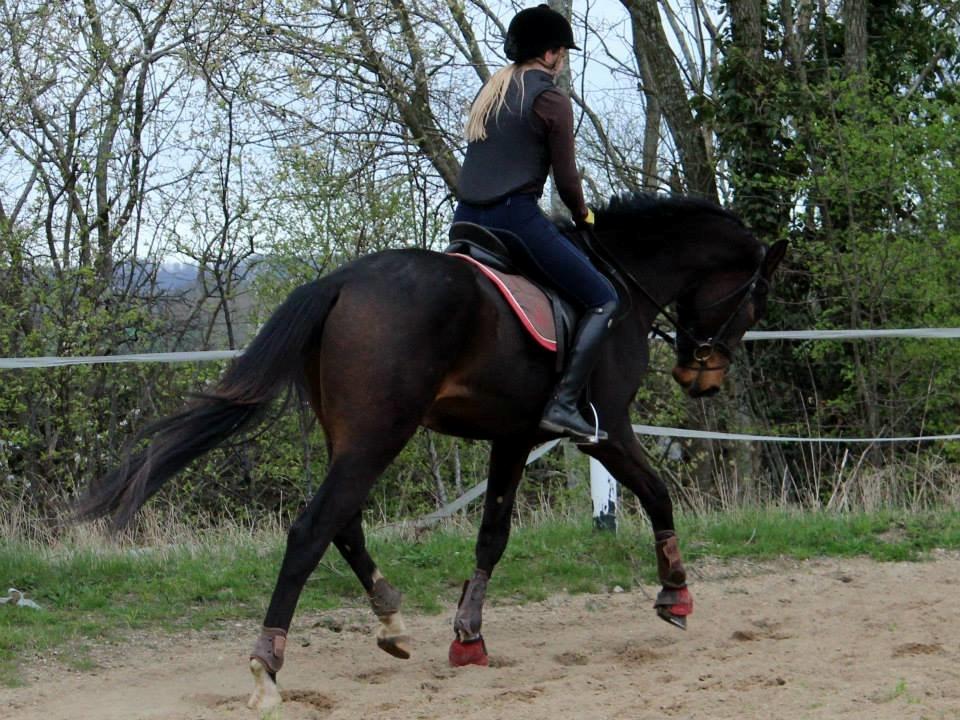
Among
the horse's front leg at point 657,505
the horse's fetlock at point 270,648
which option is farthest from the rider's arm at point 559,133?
the horse's fetlock at point 270,648

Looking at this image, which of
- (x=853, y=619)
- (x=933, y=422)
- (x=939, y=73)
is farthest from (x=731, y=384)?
(x=853, y=619)

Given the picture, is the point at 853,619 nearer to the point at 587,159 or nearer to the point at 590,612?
the point at 590,612

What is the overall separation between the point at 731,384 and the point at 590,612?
9.90 m

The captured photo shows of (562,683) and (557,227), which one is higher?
(557,227)

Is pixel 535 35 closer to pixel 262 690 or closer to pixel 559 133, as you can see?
pixel 559 133

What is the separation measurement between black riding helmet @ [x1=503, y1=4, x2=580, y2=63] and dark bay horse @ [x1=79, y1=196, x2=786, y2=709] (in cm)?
113

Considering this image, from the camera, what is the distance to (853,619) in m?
6.23

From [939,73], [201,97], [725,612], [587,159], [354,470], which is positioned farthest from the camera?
[939,73]

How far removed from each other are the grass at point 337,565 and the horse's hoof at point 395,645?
4.14 ft

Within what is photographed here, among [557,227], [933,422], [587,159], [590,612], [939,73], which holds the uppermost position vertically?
[939,73]

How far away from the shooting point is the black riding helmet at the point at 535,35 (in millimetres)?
5785

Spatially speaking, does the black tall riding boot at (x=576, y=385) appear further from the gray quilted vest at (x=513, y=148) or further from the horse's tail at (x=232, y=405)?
the horse's tail at (x=232, y=405)

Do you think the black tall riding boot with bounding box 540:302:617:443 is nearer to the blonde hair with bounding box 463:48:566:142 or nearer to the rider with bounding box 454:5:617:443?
the rider with bounding box 454:5:617:443

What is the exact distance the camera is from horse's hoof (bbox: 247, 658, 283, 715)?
187 inches
